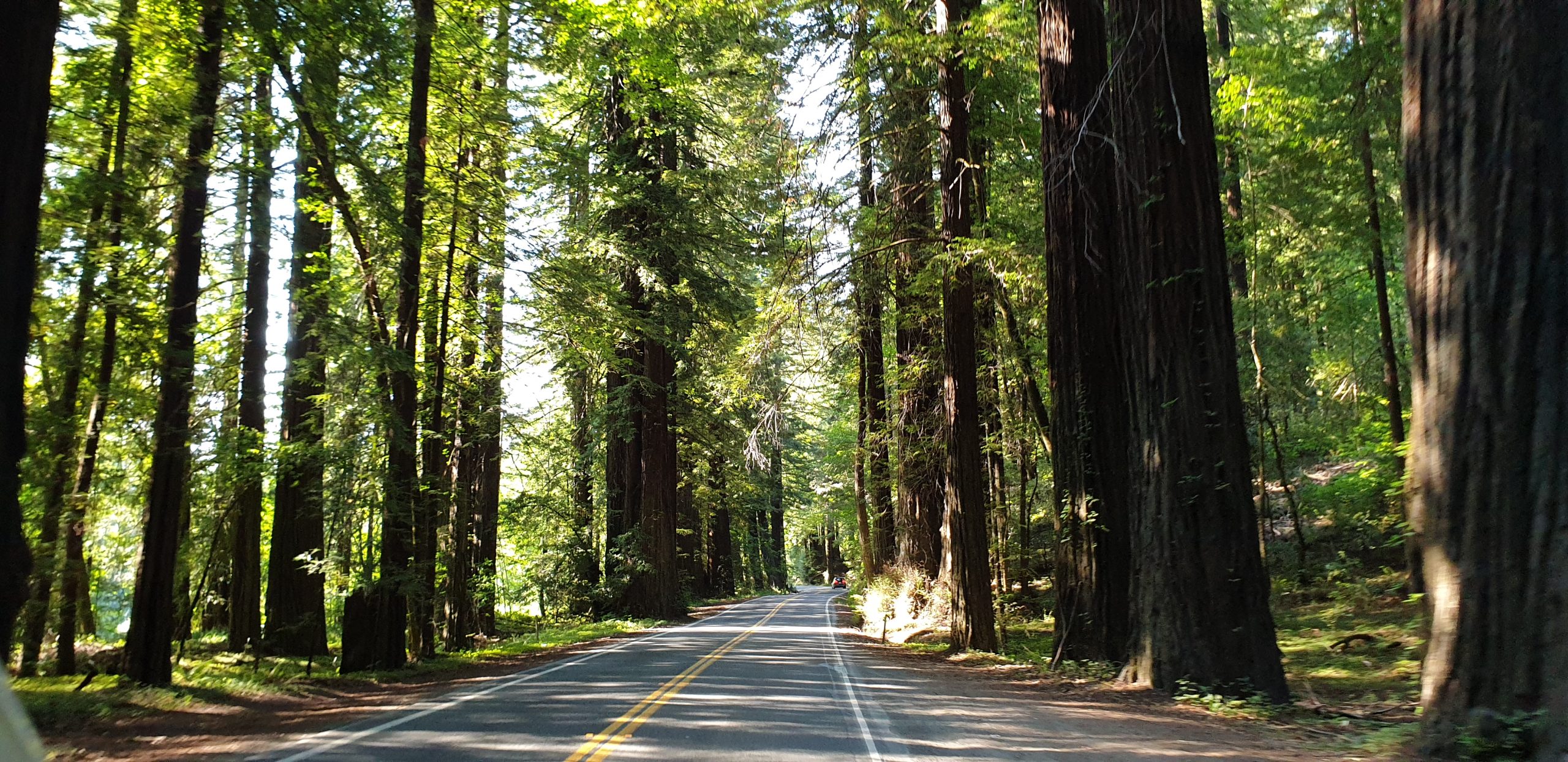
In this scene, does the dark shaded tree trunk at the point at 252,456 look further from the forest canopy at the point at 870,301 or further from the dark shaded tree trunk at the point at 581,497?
the dark shaded tree trunk at the point at 581,497

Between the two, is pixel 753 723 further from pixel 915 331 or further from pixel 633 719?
pixel 915 331

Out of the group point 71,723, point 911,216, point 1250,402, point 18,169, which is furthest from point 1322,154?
point 71,723

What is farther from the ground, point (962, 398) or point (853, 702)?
point (962, 398)

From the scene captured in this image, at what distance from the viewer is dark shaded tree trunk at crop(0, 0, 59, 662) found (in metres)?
4.71

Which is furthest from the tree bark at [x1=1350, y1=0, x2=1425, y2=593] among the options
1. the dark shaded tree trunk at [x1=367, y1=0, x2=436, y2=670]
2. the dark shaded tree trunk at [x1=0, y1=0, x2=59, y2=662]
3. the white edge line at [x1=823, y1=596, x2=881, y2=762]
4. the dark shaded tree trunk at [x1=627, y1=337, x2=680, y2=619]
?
the dark shaded tree trunk at [x1=627, y1=337, x2=680, y2=619]

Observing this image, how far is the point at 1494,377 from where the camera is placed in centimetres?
589

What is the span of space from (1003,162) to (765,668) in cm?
1121

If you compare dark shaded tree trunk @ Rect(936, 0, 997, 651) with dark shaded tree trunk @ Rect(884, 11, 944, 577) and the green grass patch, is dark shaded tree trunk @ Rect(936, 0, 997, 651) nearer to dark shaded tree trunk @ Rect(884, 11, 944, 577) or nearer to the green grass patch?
dark shaded tree trunk @ Rect(884, 11, 944, 577)

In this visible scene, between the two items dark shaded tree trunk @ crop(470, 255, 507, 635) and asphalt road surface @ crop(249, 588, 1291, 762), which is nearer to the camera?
asphalt road surface @ crop(249, 588, 1291, 762)

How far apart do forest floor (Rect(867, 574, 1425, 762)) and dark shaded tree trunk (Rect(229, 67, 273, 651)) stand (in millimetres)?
11362

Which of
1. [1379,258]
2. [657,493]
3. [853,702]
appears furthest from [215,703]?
[1379,258]

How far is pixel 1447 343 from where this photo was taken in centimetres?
618

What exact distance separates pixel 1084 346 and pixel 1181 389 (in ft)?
11.0

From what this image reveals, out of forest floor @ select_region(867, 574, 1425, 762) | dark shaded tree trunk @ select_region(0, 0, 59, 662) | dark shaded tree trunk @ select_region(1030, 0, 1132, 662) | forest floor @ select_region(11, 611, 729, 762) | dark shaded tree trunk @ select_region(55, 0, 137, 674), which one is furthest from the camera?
Answer: dark shaded tree trunk @ select_region(1030, 0, 1132, 662)
